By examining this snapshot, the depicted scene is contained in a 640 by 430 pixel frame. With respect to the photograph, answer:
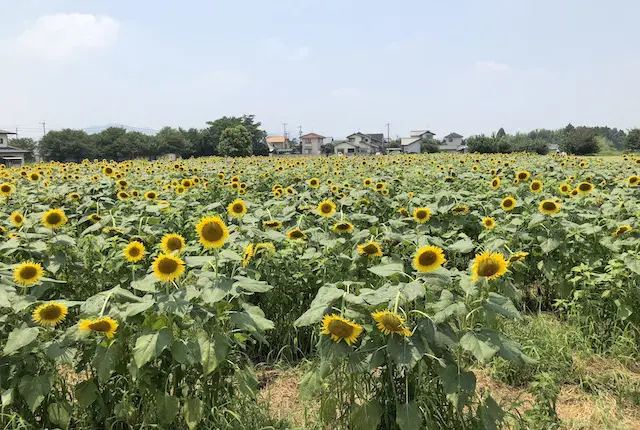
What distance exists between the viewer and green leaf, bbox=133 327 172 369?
1789 mm

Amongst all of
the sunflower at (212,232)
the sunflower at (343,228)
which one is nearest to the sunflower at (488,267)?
the sunflower at (212,232)

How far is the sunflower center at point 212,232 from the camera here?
2.25 m

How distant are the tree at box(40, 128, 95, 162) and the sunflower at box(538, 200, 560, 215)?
6385 centimetres

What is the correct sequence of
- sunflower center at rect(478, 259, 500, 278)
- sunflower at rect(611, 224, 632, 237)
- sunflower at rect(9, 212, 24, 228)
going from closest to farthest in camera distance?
sunflower center at rect(478, 259, 500, 278), sunflower at rect(9, 212, 24, 228), sunflower at rect(611, 224, 632, 237)

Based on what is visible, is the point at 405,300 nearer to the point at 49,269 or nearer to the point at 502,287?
the point at 502,287

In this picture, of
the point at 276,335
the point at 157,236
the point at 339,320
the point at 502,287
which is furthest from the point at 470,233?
the point at 339,320

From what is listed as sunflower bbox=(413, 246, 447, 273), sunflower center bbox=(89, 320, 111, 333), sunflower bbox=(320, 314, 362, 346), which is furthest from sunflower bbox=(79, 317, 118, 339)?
sunflower bbox=(413, 246, 447, 273)

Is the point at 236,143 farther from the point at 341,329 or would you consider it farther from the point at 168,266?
the point at 341,329

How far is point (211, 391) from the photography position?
2199mm

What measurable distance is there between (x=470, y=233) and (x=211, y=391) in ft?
12.3

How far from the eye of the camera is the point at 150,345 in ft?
5.99

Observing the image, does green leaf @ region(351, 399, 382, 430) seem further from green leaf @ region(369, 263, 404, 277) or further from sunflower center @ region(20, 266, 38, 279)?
sunflower center @ region(20, 266, 38, 279)

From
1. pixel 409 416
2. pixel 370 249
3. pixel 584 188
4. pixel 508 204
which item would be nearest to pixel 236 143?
pixel 584 188

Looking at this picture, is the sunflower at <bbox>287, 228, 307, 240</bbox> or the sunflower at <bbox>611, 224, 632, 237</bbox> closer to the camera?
the sunflower at <bbox>611, 224, 632, 237</bbox>
